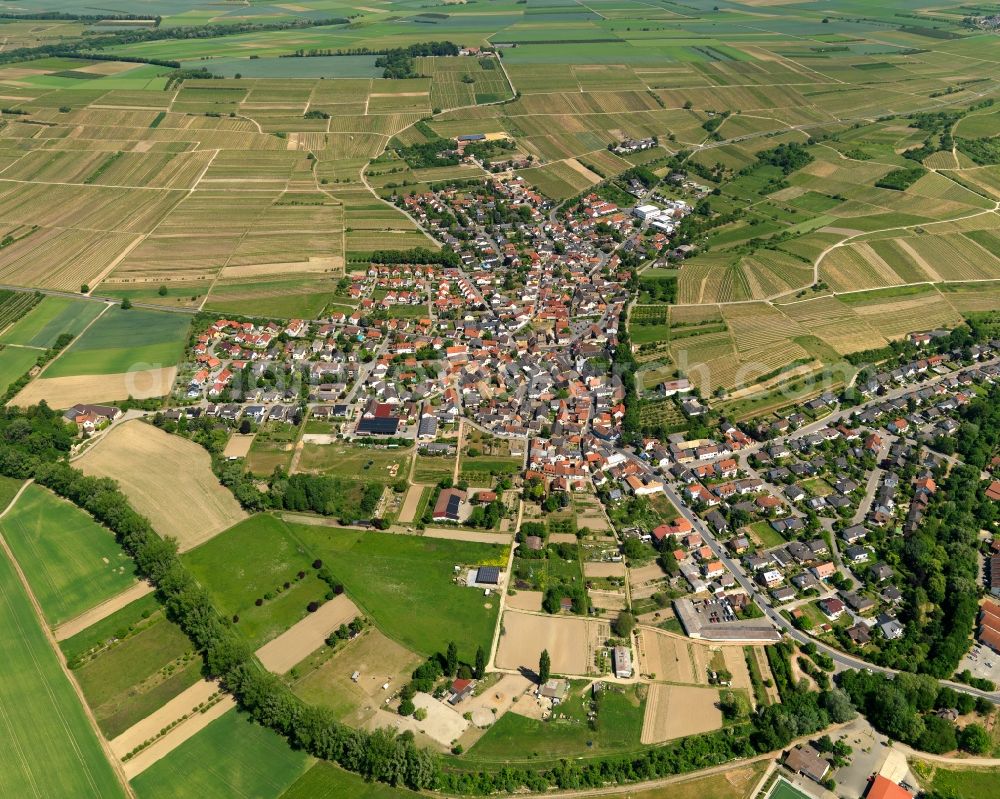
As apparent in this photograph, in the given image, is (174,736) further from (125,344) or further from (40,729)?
(125,344)

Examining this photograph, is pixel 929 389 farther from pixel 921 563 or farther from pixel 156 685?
pixel 156 685

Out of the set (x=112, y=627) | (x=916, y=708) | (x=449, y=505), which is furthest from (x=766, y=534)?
(x=112, y=627)

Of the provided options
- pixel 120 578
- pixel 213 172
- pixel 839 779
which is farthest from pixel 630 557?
pixel 213 172

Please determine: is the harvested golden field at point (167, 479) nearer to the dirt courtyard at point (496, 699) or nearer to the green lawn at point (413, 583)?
the green lawn at point (413, 583)

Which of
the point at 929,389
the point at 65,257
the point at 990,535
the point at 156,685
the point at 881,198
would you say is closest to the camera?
the point at 156,685

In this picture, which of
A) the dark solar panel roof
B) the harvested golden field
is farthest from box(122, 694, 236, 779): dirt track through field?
the dark solar panel roof

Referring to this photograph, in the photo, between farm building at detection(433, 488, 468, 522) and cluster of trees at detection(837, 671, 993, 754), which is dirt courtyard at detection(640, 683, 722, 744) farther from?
farm building at detection(433, 488, 468, 522)
